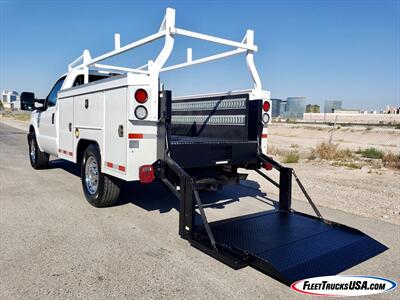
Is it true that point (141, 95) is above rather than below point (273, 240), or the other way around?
above

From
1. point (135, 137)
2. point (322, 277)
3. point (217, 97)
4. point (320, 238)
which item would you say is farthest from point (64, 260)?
point (217, 97)

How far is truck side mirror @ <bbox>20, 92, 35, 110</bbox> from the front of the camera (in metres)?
7.83

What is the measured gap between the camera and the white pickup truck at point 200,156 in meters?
3.51

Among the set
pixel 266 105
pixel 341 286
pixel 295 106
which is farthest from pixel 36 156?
pixel 295 106

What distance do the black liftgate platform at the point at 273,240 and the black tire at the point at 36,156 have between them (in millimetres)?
5517

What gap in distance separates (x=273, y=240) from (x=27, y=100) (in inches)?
262

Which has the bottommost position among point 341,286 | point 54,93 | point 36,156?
point 341,286

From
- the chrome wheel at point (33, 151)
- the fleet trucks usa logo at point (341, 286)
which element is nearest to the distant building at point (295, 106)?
the chrome wheel at point (33, 151)

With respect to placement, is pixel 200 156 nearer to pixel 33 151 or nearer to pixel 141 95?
pixel 141 95

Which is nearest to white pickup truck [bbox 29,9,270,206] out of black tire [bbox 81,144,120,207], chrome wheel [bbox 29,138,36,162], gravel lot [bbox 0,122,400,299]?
black tire [bbox 81,144,120,207]

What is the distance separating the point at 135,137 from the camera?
13.8 ft

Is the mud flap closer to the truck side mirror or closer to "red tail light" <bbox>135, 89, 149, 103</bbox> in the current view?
"red tail light" <bbox>135, 89, 149, 103</bbox>

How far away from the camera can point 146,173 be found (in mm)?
4273

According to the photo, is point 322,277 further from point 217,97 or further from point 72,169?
point 72,169
